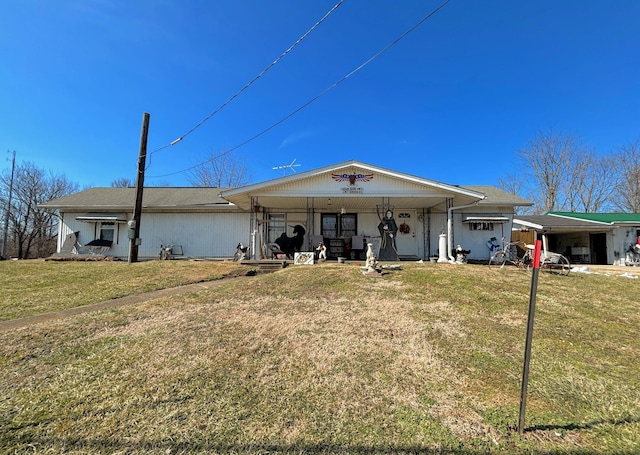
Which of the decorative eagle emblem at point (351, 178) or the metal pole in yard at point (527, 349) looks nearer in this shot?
the metal pole in yard at point (527, 349)

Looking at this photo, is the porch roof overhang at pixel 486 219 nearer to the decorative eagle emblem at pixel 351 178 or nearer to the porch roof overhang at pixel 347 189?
the porch roof overhang at pixel 347 189

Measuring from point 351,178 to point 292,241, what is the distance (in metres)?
4.52

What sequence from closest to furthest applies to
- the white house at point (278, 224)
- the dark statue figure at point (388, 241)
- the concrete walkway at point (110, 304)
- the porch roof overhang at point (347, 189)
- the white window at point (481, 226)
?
1. the concrete walkway at point (110, 304)
2. the porch roof overhang at point (347, 189)
3. the dark statue figure at point (388, 241)
4. the white house at point (278, 224)
5. the white window at point (481, 226)

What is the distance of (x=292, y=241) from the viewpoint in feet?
46.7

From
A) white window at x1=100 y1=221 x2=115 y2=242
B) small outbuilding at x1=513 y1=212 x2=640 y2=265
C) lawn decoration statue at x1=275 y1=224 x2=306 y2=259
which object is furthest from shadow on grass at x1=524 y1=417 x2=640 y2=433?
white window at x1=100 y1=221 x2=115 y2=242

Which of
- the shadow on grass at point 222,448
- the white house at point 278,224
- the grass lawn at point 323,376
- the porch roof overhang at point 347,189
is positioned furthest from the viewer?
the white house at point 278,224

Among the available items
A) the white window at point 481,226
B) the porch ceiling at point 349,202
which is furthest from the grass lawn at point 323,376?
the white window at point 481,226

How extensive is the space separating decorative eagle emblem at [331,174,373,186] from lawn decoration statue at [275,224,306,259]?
3983 millimetres

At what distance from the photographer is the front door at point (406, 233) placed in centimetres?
1455

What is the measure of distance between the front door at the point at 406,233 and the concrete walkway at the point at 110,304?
8948 mm

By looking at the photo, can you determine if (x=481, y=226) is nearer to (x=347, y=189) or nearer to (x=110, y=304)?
(x=347, y=189)

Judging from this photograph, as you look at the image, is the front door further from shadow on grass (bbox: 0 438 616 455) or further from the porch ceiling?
shadow on grass (bbox: 0 438 616 455)

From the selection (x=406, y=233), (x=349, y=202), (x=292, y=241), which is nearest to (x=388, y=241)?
(x=349, y=202)

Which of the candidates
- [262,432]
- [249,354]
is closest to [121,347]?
[249,354]
